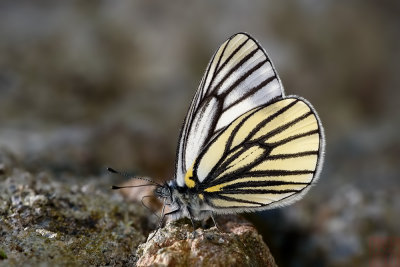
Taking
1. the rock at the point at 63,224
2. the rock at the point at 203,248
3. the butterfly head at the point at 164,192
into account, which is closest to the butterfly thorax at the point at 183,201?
the butterfly head at the point at 164,192

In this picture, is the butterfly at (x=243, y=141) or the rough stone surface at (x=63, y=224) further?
the butterfly at (x=243, y=141)

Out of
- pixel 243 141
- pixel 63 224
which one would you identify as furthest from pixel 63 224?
pixel 243 141

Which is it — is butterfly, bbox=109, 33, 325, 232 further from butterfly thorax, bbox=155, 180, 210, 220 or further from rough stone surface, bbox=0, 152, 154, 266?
rough stone surface, bbox=0, 152, 154, 266

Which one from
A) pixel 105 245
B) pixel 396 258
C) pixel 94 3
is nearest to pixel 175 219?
pixel 105 245

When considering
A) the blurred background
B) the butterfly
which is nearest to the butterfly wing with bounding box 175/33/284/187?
the butterfly

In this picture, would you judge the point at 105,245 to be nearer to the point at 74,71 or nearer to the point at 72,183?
the point at 72,183

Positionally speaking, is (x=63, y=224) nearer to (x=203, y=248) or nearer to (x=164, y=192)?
(x=164, y=192)

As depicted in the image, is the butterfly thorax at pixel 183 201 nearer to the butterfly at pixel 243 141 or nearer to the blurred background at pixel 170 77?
the butterfly at pixel 243 141
